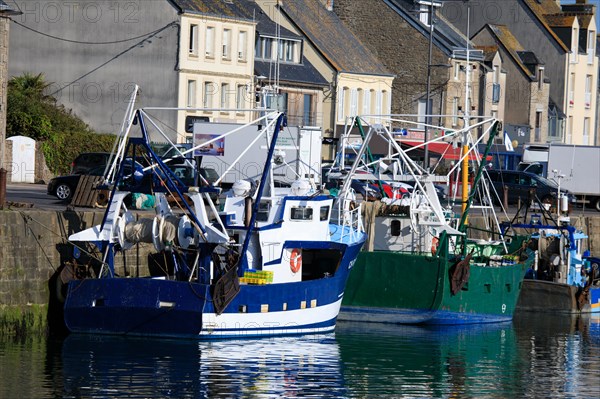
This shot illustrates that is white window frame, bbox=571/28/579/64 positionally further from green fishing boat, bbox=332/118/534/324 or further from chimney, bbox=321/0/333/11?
green fishing boat, bbox=332/118/534/324

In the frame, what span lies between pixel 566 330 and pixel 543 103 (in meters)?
50.3

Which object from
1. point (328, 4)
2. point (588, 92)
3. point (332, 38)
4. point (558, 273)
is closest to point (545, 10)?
point (588, 92)

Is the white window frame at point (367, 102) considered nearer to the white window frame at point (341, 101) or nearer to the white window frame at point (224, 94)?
the white window frame at point (341, 101)

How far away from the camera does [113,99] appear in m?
59.1

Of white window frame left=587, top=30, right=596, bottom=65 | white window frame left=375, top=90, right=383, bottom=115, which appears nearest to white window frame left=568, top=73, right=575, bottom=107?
white window frame left=587, top=30, right=596, bottom=65

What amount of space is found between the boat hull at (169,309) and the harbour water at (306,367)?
10.2 inches

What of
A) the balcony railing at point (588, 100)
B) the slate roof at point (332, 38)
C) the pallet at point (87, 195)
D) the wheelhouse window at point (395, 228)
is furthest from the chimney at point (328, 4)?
the wheelhouse window at point (395, 228)

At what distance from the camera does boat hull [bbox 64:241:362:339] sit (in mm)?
26438

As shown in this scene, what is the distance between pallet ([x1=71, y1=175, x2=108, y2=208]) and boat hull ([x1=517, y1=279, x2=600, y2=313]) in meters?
11.1

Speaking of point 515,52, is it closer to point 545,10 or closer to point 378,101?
point 545,10

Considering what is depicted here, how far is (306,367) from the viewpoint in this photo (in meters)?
24.9

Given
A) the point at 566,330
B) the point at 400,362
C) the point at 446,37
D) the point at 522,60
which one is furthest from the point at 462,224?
the point at 522,60

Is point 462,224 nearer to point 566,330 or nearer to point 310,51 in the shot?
point 566,330

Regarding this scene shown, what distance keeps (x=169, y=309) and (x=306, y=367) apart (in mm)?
3171
